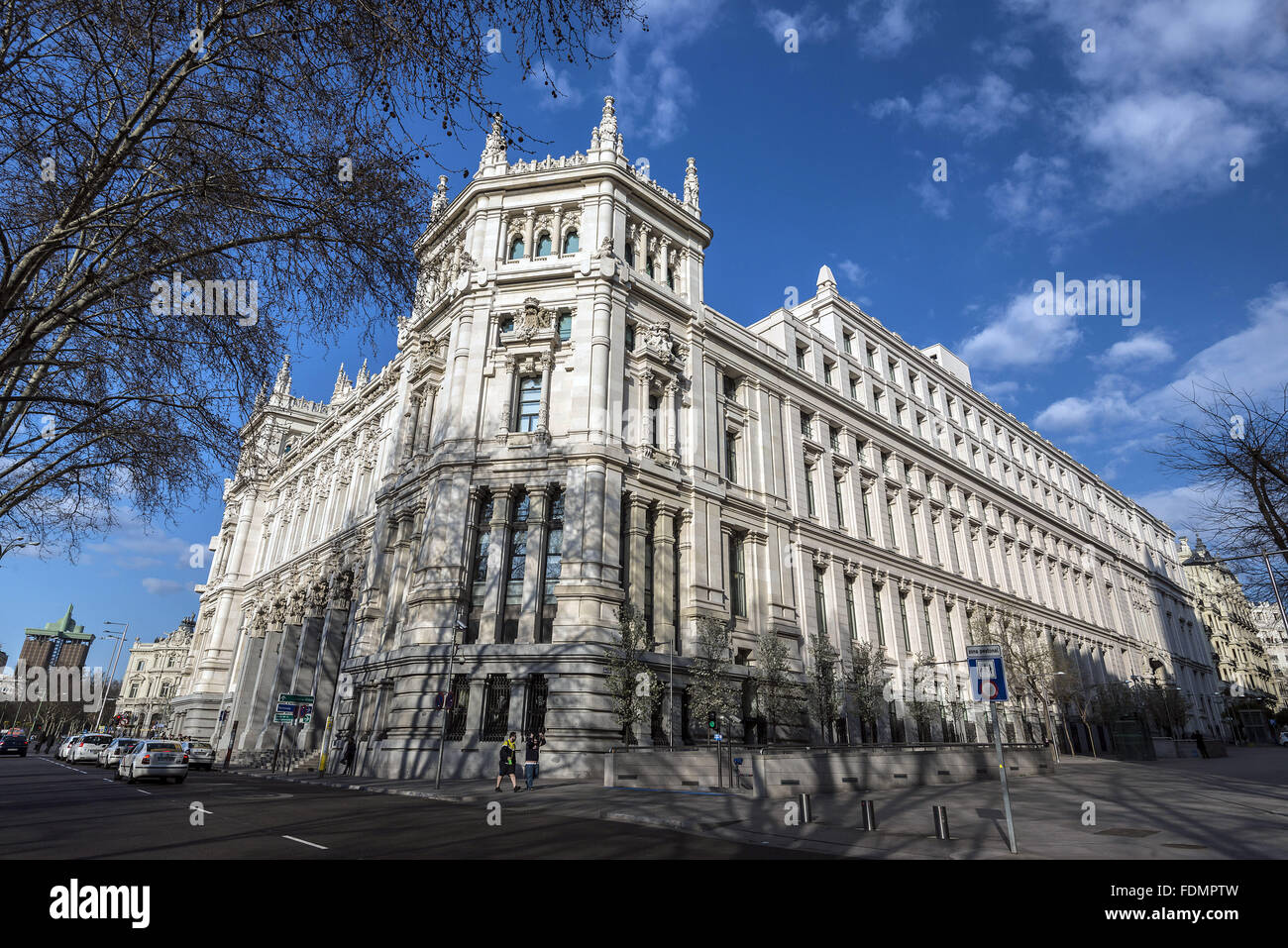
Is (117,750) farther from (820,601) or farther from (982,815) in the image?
(982,815)

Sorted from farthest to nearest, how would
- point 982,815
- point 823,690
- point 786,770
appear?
point 823,690 → point 786,770 → point 982,815

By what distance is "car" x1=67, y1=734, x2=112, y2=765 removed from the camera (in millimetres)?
41469

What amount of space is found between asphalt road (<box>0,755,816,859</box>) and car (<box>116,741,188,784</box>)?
739 centimetres

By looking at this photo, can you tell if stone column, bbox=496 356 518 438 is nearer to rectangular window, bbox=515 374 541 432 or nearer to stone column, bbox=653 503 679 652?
rectangular window, bbox=515 374 541 432

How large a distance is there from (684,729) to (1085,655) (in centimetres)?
5166

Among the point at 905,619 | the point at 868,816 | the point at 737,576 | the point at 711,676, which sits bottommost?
the point at 868,816

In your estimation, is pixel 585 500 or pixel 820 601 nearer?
pixel 585 500

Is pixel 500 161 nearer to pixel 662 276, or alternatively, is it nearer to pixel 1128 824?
pixel 662 276

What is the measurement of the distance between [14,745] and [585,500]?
59340 millimetres

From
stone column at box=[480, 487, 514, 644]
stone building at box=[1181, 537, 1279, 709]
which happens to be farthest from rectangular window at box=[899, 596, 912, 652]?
stone building at box=[1181, 537, 1279, 709]

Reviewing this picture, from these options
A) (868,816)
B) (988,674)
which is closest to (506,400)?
(868,816)

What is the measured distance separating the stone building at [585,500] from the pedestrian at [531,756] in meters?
0.46

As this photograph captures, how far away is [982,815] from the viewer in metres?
14.4
